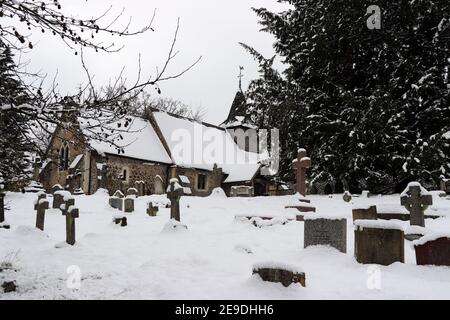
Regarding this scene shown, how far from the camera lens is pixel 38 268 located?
525cm

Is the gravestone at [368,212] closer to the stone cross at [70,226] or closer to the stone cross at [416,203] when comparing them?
the stone cross at [416,203]

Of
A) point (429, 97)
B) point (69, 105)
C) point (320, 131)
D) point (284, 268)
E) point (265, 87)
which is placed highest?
point (265, 87)

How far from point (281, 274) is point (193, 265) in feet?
5.42

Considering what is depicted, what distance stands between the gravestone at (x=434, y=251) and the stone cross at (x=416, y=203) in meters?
3.53

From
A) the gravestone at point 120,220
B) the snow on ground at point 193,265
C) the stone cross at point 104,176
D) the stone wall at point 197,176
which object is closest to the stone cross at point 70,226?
the snow on ground at point 193,265

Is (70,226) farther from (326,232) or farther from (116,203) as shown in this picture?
(116,203)

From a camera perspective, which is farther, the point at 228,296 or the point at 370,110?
the point at 370,110

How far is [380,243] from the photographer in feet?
17.6

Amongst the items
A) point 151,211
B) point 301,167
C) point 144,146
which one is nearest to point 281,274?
point 151,211

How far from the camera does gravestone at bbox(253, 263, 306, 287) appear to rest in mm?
A: 4121
